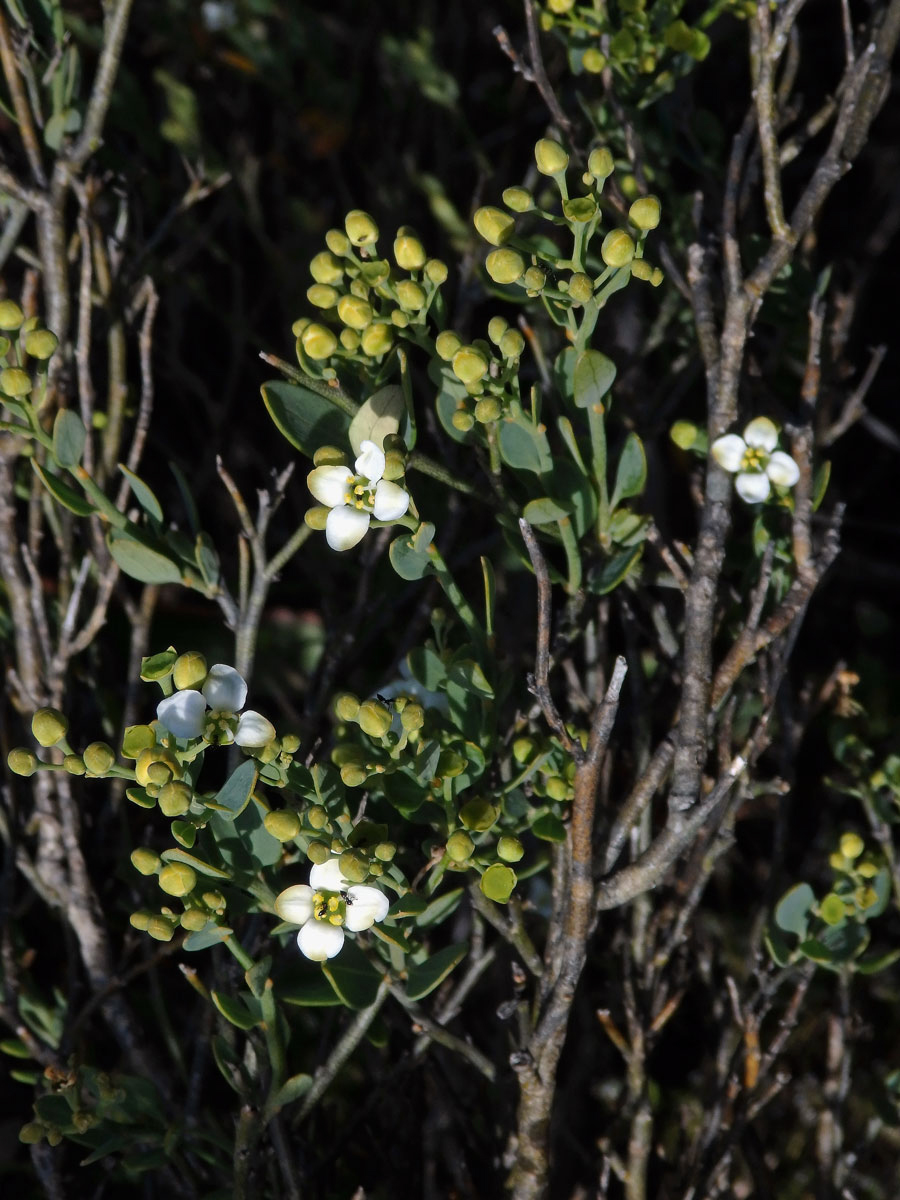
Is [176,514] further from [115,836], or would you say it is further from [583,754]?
[583,754]

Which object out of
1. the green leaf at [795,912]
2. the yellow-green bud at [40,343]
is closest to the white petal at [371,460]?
the yellow-green bud at [40,343]

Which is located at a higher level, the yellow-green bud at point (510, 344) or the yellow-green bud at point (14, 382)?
the yellow-green bud at point (510, 344)

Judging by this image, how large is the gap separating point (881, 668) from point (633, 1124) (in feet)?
2.49

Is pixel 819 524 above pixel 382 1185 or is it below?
above

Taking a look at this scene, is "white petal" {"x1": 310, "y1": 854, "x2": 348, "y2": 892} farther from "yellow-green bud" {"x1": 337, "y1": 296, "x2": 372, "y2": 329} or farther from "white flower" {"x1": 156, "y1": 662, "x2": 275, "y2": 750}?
"yellow-green bud" {"x1": 337, "y1": 296, "x2": 372, "y2": 329}

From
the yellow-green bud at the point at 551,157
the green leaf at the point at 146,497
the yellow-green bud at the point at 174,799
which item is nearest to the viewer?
the yellow-green bud at the point at 174,799

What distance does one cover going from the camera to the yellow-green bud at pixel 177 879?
85cm

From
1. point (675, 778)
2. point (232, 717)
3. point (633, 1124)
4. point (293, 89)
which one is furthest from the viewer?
point (293, 89)

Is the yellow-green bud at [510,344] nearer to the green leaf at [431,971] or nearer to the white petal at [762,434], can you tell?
the white petal at [762,434]

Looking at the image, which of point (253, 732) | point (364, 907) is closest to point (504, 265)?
point (253, 732)

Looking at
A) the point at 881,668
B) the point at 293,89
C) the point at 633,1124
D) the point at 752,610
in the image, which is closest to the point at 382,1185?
the point at 633,1124

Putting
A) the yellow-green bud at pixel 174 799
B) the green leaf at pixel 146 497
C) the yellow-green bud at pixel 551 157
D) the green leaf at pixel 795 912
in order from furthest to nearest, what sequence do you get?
the green leaf at pixel 795 912 → the green leaf at pixel 146 497 → the yellow-green bud at pixel 551 157 → the yellow-green bud at pixel 174 799

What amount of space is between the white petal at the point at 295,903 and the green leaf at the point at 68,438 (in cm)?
44

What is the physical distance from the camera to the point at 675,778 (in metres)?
1.00
